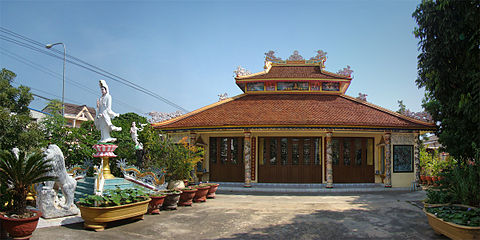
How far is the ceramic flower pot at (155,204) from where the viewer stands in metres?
8.96

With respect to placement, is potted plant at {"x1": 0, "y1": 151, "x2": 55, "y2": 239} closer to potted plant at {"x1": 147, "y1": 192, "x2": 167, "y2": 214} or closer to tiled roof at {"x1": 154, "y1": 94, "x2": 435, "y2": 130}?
potted plant at {"x1": 147, "y1": 192, "x2": 167, "y2": 214}

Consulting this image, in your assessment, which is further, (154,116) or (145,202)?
(154,116)

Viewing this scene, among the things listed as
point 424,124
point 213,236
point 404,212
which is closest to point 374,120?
point 424,124

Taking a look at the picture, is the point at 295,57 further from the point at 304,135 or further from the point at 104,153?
the point at 104,153

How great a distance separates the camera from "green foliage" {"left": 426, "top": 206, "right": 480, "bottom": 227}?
6.13 meters

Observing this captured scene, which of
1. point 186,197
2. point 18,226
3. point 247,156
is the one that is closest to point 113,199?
point 18,226

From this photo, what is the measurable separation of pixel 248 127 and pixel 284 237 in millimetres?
7976

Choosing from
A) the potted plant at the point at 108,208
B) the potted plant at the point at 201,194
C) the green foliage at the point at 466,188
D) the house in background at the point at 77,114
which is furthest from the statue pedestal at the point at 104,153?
the house in background at the point at 77,114

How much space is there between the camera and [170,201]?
32.0 feet

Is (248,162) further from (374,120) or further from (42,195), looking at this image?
(42,195)

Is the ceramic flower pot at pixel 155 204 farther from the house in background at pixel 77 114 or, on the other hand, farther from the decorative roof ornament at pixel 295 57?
the house in background at pixel 77 114

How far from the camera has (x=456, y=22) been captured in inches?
334

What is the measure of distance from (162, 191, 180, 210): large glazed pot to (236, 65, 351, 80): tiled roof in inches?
392

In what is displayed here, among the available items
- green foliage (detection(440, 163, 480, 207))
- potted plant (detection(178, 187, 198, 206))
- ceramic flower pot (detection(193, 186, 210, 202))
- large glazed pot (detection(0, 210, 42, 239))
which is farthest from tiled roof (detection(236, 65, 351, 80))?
large glazed pot (detection(0, 210, 42, 239))
